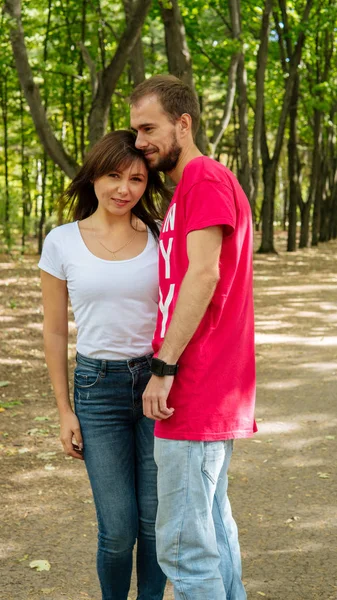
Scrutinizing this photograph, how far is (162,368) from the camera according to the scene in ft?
8.27

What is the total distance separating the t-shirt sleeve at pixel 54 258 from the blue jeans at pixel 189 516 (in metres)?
0.80

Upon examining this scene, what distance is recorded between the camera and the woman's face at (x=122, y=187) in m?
2.98

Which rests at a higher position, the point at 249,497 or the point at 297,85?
the point at 297,85

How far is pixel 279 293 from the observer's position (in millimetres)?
14852

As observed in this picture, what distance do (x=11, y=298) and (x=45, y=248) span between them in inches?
404

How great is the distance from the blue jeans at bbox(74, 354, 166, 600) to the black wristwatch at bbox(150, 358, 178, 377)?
0.44 meters

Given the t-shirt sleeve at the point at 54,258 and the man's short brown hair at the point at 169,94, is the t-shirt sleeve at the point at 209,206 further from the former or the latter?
the t-shirt sleeve at the point at 54,258

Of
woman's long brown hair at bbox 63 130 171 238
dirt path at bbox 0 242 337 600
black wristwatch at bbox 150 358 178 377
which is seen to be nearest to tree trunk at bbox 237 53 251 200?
dirt path at bbox 0 242 337 600

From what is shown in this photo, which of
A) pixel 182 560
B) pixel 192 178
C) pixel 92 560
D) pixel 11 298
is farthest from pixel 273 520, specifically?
pixel 11 298

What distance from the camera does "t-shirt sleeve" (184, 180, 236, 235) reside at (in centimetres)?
249

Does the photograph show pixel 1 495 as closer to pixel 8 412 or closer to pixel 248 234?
pixel 8 412

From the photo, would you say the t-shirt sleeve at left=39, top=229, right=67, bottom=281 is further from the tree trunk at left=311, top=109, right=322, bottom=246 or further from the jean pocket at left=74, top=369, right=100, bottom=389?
the tree trunk at left=311, top=109, right=322, bottom=246

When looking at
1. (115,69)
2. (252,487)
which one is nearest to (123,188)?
(252,487)

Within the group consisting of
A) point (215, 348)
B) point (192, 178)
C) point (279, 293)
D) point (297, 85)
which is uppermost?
point (297, 85)
